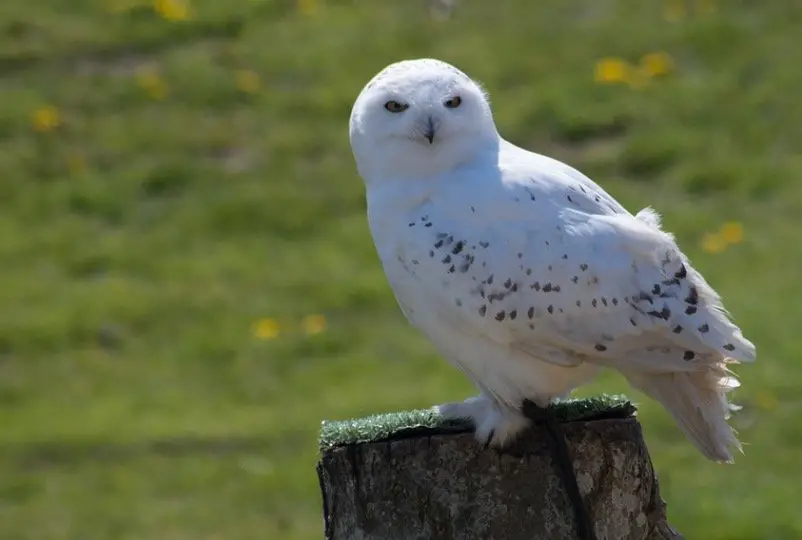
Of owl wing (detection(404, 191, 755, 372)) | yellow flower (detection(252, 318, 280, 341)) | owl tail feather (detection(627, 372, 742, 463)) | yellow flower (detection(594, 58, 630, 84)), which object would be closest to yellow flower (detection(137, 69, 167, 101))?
yellow flower (detection(252, 318, 280, 341))

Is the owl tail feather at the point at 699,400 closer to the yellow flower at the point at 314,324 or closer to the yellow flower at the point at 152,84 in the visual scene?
the yellow flower at the point at 314,324

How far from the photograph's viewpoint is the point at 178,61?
15.3 meters

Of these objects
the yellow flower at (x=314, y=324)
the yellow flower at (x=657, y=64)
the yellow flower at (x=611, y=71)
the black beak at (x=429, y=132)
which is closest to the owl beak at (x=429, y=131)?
the black beak at (x=429, y=132)

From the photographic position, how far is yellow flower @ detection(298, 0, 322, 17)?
16.0 m

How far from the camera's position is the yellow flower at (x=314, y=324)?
11945mm

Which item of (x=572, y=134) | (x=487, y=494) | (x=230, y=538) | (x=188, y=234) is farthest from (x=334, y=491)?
(x=572, y=134)

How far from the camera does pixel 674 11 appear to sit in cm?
1555

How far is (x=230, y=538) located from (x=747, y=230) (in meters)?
5.34

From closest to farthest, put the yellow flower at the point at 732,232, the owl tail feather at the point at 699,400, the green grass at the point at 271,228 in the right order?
1. the owl tail feather at the point at 699,400
2. the green grass at the point at 271,228
3. the yellow flower at the point at 732,232

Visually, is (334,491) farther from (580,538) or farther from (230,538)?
(230,538)

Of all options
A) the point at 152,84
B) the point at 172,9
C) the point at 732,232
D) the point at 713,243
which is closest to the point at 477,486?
the point at 713,243

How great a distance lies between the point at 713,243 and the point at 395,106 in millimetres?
7309

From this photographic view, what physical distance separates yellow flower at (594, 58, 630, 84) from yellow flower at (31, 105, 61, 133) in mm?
4949

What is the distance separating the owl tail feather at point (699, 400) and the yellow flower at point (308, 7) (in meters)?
10.8
